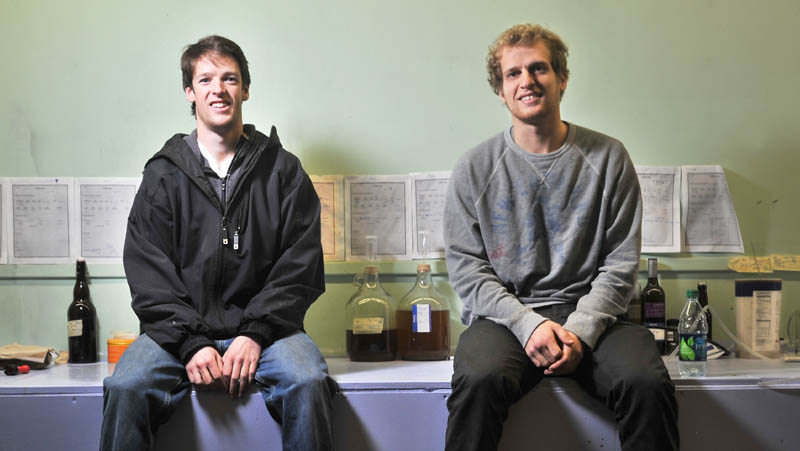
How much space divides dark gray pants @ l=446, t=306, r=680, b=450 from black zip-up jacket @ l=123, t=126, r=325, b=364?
466 millimetres

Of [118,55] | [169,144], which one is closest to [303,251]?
[169,144]

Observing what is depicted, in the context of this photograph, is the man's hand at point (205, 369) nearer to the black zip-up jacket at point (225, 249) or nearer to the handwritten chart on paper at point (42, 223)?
the black zip-up jacket at point (225, 249)

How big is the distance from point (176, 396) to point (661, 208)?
1499 mm

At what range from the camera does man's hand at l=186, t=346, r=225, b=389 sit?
1634 millimetres

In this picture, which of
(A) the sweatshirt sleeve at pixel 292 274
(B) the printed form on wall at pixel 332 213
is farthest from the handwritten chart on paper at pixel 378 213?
(A) the sweatshirt sleeve at pixel 292 274

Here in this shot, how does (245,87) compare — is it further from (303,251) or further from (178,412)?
(178,412)

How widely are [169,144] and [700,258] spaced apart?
1589mm

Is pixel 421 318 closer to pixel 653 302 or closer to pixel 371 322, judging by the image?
pixel 371 322

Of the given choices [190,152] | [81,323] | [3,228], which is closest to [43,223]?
[3,228]

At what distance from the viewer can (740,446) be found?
5.40 ft

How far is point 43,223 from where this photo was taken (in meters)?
2.26

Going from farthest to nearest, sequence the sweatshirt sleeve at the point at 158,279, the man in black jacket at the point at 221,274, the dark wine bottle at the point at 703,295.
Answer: the dark wine bottle at the point at 703,295
the sweatshirt sleeve at the point at 158,279
the man in black jacket at the point at 221,274

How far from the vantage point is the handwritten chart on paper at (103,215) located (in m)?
2.25

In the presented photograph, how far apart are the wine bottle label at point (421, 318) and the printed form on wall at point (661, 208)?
0.70 meters
